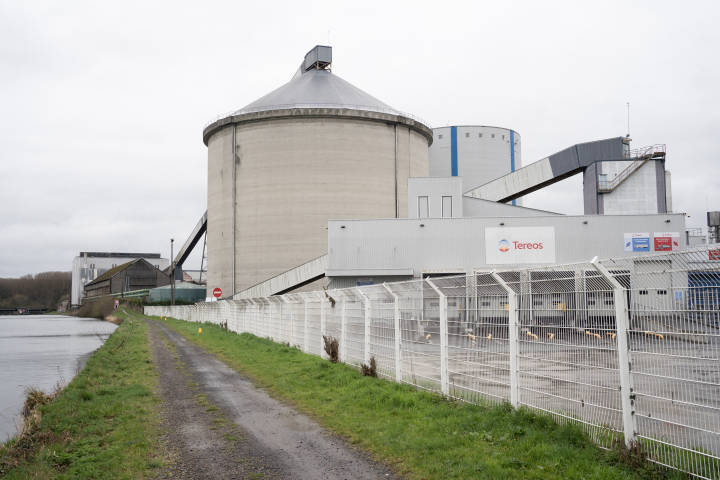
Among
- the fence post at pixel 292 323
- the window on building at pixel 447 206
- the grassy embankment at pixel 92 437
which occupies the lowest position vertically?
the grassy embankment at pixel 92 437

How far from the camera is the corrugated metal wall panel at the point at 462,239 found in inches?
1518

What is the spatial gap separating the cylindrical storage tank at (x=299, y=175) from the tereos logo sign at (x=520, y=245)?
19.3 meters

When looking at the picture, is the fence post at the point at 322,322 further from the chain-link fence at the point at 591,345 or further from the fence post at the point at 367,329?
the chain-link fence at the point at 591,345

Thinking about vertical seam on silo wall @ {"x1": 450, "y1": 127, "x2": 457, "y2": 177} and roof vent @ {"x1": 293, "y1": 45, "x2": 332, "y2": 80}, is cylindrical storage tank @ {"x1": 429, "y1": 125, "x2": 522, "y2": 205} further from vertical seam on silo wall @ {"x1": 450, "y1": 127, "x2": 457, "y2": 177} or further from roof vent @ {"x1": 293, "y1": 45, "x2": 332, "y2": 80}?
roof vent @ {"x1": 293, "y1": 45, "x2": 332, "y2": 80}

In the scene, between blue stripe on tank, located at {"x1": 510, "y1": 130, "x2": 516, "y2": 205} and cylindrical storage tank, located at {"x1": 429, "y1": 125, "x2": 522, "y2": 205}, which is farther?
blue stripe on tank, located at {"x1": 510, "y1": 130, "x2": 516, "y2": 205}

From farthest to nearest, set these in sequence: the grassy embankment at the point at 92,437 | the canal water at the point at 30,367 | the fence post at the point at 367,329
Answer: the canal water at the point at 30,367
the fence post at the point at 367,329
the grassy embankment at the point at 92,437

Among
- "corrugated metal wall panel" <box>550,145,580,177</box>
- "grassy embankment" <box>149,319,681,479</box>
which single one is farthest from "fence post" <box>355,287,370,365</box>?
"corrugated metal wall panel" <box>550,145,580,177</box>

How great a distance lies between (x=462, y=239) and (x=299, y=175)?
2248cm

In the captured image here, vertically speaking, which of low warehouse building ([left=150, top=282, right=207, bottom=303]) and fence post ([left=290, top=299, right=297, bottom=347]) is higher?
low warehouse building ([left=150, top=282, right=207, bottom=303])

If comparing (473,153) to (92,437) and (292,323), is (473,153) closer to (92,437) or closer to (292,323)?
(292,323)

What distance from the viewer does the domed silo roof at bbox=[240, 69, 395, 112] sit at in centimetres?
6044

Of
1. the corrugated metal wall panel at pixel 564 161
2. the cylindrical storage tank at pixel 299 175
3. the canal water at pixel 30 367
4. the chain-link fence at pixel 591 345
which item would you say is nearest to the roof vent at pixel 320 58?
the cylindrical storage tank at pixel 299 175

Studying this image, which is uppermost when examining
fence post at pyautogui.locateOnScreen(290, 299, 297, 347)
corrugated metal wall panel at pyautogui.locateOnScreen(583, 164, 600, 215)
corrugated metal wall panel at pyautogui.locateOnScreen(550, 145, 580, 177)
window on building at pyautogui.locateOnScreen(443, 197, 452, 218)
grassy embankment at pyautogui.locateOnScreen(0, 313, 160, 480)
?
corrugated metal wall panel at pyautogui.locateOnScreen(550, 145, 580, 177)

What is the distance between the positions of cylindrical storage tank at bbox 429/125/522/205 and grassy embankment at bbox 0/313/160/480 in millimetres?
58036
